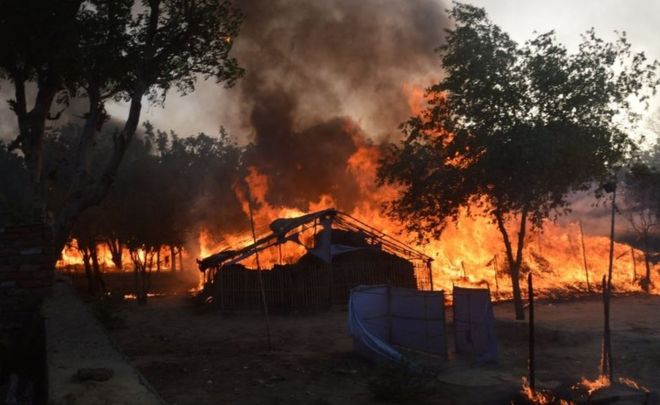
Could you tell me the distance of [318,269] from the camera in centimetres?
2228

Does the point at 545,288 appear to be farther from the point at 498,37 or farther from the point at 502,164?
the point at 498,37

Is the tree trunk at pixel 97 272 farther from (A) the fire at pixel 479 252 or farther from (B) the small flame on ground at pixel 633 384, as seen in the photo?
(B) the small flame on ground at pixel 633 384

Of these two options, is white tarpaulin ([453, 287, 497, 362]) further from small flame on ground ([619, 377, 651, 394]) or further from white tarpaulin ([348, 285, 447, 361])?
small flame on ground ([619, 377, 651, 394])

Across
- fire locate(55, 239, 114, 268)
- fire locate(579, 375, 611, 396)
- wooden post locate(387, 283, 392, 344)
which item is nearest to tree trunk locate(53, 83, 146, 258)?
wooden post locate(387, 283, 392, 344)

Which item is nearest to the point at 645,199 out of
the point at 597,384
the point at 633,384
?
the point at 633,384

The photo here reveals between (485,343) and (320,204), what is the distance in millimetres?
21117

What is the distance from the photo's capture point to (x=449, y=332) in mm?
16406

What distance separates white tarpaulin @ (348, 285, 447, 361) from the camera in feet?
41.2

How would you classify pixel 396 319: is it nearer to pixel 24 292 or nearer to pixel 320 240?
pixel 24 292

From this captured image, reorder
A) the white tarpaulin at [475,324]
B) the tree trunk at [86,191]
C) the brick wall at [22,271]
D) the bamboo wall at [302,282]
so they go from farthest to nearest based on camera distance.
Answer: the bamboo wall at [302,282]
the white tarpaulin at [475,324]
the tree trunk at [86,191]
the brick wall at [22,271]

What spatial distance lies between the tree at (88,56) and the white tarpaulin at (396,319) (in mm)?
6925

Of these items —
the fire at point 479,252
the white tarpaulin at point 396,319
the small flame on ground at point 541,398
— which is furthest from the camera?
the fire at point 479,252

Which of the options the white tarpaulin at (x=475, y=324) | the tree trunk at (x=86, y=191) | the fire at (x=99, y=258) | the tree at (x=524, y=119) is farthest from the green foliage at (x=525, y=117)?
the fire at (x=99, y=258)

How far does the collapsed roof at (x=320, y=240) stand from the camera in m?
21.7
